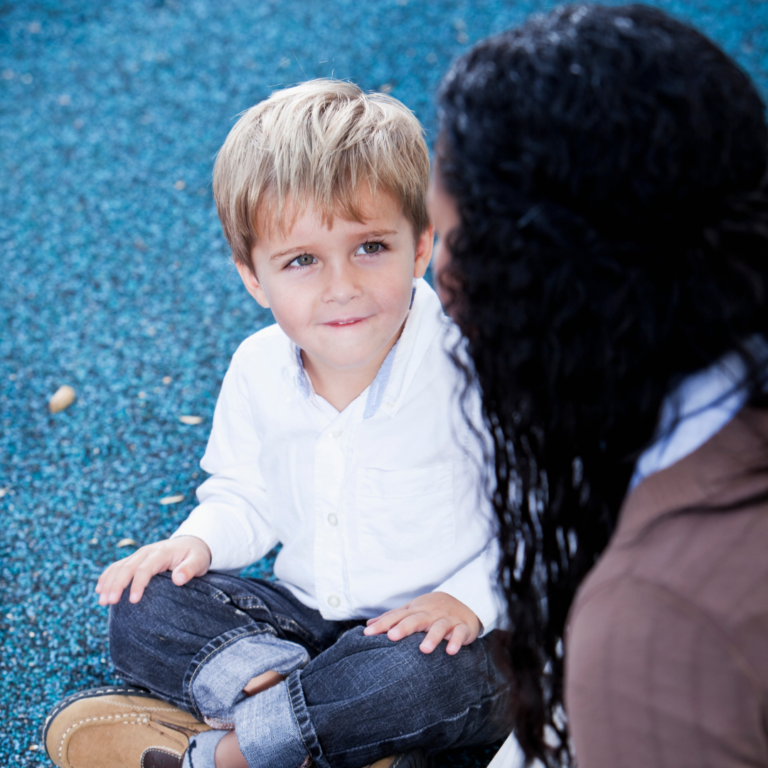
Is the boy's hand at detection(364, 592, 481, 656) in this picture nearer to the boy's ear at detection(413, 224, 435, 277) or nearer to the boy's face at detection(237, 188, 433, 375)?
the boy's face at detection(237, 188, 433, 375)

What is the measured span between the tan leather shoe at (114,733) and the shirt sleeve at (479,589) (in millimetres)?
499

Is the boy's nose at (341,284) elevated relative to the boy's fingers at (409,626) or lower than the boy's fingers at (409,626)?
elevated

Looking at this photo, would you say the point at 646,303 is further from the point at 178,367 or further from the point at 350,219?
the point at 178,367

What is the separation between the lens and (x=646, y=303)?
66cm

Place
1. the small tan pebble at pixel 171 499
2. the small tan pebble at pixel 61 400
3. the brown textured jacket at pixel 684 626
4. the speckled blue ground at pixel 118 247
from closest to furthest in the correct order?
the brown textured jacket at pixel 684 626 → the speckled blue ground at pixel 118 247 → the small tan pebble at pixel 171 499 → the small tan pebble at pixel 61 400

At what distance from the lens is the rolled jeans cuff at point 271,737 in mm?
1188

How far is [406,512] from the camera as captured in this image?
131 centimetres

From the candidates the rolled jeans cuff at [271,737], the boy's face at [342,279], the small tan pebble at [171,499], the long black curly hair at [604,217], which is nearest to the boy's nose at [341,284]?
the boy's face at [342,279]

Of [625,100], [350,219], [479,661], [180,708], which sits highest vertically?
[625,100]

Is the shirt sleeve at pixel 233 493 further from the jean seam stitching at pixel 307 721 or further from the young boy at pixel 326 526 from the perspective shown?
the jean seam stitching at pixel 307 721

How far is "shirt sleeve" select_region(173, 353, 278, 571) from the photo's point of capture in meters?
1.40

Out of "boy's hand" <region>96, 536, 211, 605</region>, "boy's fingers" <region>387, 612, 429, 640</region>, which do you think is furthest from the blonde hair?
"boy's fingers" <region>387, 612, 429, 640</region>

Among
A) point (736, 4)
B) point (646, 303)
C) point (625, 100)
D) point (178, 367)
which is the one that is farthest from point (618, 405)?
point (736, 4)

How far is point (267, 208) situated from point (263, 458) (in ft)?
1.53
